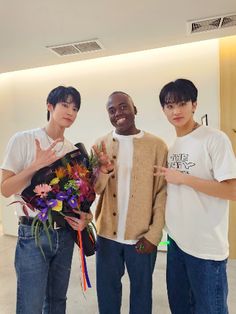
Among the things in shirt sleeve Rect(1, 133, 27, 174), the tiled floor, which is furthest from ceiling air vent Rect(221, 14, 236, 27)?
the tiled floor

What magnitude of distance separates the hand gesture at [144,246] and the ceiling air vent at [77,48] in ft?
6.88

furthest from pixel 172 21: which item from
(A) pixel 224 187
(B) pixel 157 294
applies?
(B) pixel 157 294

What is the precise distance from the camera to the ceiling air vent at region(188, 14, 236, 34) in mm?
2231

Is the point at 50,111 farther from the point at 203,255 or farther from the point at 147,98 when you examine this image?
the point at 147,98

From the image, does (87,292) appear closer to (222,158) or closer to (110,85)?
(222,158)

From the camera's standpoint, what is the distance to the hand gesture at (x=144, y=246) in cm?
135

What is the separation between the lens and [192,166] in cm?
125

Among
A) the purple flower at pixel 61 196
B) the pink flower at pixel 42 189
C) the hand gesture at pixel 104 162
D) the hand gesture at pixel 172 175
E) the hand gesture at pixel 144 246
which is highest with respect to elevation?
the hand gesture at pixel 104 162

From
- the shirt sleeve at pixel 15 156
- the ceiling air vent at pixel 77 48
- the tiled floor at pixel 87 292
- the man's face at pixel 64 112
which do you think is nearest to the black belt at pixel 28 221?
the shirt sleeve at pixel 15 156

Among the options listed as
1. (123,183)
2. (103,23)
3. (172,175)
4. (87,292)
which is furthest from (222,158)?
(87,292)

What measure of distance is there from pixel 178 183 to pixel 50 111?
79cm

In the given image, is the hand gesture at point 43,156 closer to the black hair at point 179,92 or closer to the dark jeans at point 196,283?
the black hair at point 179,92

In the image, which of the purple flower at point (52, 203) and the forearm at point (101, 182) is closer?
the purple flower at point (52, 203)

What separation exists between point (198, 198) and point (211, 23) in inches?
73.6
